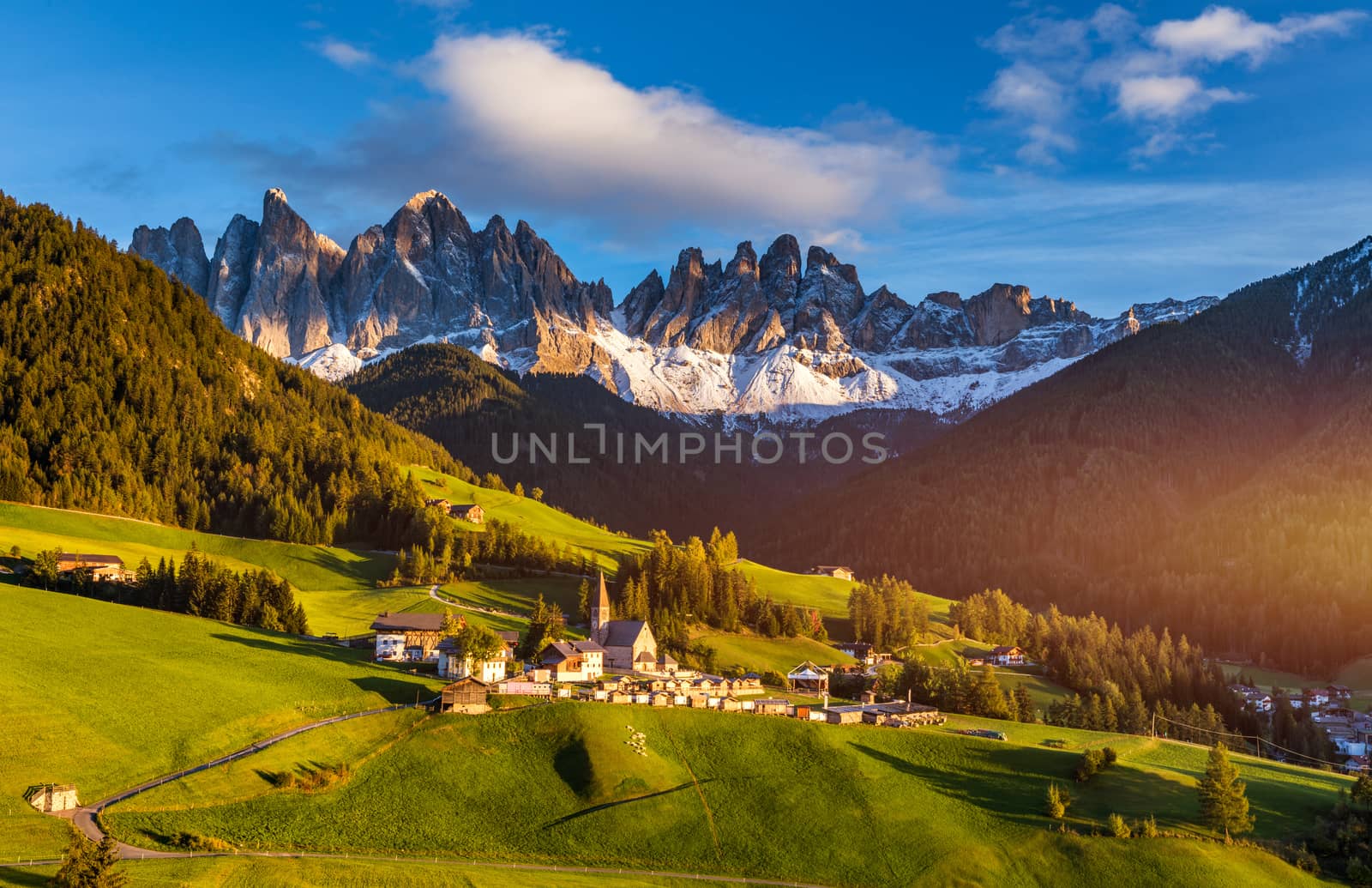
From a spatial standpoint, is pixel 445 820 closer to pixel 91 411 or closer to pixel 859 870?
pixel 859 870

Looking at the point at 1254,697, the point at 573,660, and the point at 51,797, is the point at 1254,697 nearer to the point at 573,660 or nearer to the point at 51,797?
the point at 573,660

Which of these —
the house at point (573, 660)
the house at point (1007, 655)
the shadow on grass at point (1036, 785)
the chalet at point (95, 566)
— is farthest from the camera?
the house at point (1007, 655)

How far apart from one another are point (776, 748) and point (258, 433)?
136081mm

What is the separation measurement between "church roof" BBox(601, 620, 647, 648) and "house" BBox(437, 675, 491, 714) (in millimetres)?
30706

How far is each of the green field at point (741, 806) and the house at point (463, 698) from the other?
2.84 m

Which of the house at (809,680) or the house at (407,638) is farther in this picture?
the house at (809,680)

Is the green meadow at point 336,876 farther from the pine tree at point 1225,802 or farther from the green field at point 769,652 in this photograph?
the green field at point 769,652

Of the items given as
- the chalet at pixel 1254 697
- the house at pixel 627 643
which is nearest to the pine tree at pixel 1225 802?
the house at pixel 627 643

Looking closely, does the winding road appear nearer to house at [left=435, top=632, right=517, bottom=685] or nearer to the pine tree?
house at [left=435, top=632, right=517, bottom=685]

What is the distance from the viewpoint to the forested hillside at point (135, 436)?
536 feet

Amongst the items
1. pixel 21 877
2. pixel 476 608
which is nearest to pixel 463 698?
pixel 21 877

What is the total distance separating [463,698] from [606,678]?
2285 cm

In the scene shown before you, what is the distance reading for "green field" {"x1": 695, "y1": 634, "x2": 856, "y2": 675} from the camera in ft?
434

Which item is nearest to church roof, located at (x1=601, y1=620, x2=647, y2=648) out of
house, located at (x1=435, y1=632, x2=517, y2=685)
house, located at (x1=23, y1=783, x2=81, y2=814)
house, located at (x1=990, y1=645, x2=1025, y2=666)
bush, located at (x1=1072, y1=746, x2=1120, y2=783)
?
house, located at (x1=435, y1=632, x2=517, y2=685)
